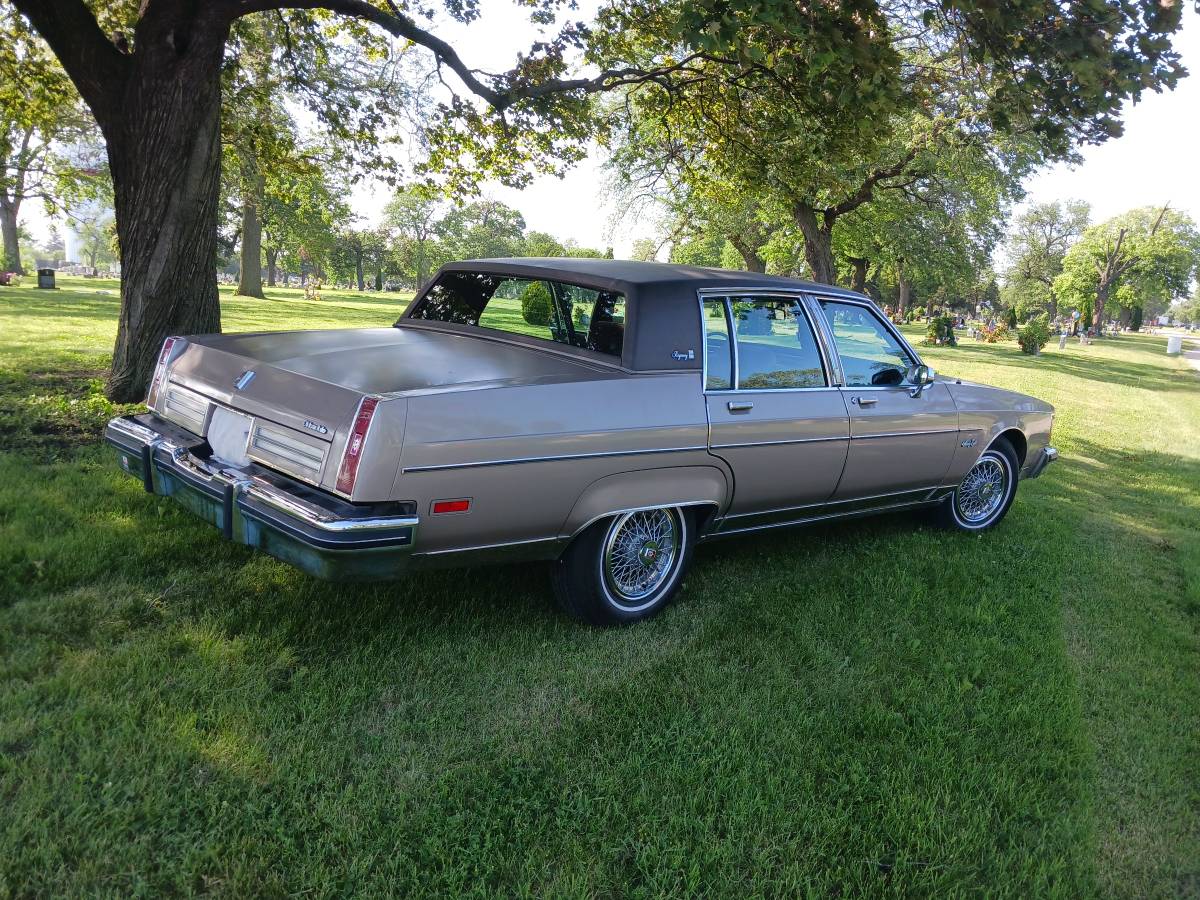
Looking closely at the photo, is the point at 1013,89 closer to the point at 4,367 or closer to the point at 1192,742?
the point at 1192,742

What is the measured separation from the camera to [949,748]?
2.96 m

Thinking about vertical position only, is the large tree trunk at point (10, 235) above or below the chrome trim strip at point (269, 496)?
above

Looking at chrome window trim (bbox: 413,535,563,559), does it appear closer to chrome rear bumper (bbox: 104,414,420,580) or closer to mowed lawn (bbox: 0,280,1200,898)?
chrome rear bumper (bbox: 104,414,420,580)

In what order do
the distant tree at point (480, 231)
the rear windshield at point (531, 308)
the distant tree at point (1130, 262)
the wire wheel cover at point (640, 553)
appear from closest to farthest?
1. the wire wheel cover at point (640, 553)
2. the rear windshield at point (531, 308)
3. the distant tree at point (1130, 262)
4. the distant tree at point (480, 231)

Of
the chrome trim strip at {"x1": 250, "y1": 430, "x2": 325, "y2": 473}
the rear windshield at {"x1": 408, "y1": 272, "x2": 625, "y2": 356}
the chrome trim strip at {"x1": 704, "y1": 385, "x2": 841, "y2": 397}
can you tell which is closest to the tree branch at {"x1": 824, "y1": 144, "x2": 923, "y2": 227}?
the chrome trim strip at {"x1": 704, "y1": 385, "x2": 841, "y2": 397}

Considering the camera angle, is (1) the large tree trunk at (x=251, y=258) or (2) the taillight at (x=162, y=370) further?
(1) the large tree trunk at (x=251, y=258)

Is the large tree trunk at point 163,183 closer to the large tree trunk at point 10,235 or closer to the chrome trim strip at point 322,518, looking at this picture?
the chrome trim strip at point 322,518

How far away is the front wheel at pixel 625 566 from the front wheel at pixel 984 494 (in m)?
2.63

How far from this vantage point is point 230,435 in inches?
132

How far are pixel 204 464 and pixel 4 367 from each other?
278 inches

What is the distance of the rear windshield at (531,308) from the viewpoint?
12.7 ft

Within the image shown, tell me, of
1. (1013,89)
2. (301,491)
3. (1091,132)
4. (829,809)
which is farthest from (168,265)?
(1091,132)

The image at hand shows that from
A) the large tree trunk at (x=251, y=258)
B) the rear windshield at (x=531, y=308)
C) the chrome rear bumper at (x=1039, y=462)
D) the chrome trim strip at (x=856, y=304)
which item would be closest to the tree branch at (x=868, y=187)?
the chrome rear bumper at (x=1039, y=462)

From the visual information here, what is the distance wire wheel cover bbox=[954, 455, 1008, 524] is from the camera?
561cm
